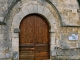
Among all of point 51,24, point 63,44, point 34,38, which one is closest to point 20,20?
point 34,38

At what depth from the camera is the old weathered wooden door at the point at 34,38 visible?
886cm

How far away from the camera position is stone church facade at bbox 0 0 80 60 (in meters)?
8.46

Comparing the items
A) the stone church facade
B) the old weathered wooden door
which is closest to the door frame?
the stone church facade

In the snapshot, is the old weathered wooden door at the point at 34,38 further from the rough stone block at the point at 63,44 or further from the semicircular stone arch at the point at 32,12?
the rough stone block at the point at 63,44

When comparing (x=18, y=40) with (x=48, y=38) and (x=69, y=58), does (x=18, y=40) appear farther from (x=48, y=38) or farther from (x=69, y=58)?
(x=69, y=58)

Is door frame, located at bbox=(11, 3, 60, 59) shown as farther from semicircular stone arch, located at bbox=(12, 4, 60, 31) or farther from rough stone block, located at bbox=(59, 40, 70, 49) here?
rough stone block, located at bbox=(59, 40, 70, 49)

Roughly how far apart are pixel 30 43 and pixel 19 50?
528 millimetres

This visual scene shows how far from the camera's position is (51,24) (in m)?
8.98

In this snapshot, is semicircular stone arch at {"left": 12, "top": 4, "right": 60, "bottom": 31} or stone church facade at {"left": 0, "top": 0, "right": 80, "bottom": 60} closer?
stone church facade at {"left": 0, "top": 0, "right": 80, "bottom": 60}

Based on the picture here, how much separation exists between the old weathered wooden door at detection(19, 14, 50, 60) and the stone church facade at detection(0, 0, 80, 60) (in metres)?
0.24

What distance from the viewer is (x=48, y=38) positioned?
9.16 m

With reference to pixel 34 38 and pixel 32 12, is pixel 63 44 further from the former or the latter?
pixel 32 12

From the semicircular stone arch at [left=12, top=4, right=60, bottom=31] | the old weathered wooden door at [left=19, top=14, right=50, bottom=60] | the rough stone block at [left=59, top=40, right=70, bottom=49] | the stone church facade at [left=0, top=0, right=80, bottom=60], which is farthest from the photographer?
the rough stone block at [left=59, top=40, right=70, bottom=49]

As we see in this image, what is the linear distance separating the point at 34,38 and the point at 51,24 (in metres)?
0.91
